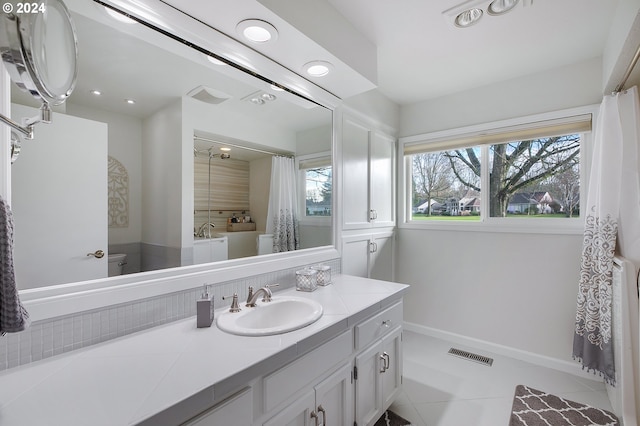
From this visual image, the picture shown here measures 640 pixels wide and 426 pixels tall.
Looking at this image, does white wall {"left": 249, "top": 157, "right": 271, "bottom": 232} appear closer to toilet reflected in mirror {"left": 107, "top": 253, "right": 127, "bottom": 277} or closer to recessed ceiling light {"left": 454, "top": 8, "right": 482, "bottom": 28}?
toilet reflected in mirror {"left": 107, "top": 253, "right": 127, "bottom": 277}

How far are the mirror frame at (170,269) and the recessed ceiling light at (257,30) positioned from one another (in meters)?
0.09

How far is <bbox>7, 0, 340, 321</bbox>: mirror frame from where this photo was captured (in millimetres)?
952

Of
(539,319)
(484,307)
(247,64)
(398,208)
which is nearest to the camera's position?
(247,64)

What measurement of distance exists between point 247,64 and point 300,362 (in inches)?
58.1

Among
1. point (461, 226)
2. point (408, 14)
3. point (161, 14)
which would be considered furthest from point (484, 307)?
point (161, 14)

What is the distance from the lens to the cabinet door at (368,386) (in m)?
1.49

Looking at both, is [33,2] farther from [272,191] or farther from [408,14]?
[408,14]

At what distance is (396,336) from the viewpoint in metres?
1.82

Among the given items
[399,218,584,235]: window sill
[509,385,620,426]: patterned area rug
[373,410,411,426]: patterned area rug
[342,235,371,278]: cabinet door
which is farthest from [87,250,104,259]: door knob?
[399,218,584,235]: window sill

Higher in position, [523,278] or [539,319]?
[523,278]

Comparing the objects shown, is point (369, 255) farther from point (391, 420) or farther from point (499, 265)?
point (391, 420)

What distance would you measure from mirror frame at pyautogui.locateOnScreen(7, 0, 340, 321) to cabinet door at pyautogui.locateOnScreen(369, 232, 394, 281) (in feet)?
3.25

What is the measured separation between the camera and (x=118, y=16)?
1112mm

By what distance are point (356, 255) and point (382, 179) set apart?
857mm
